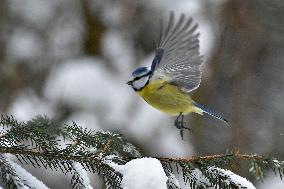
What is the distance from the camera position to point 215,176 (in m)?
1.54

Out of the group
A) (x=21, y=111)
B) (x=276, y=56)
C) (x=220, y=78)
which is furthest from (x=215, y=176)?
(x=276, y=56)

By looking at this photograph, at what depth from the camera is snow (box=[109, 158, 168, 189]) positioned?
1349 mm

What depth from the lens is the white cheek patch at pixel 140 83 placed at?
2.29m

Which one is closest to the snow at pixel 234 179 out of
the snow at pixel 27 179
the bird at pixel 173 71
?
the snow at pixel 27 179

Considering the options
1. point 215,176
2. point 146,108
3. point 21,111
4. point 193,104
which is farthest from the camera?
point 146,108

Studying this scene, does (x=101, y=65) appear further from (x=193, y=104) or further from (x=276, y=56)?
(x=193, y=104)

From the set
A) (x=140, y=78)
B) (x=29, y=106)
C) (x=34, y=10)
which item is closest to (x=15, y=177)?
(x=140, y=78)

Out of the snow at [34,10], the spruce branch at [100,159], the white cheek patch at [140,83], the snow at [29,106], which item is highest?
the snow at [34,10]

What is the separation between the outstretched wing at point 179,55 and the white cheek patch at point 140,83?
4 cm

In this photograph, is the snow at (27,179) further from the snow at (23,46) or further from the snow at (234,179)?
the snow at (23,46)

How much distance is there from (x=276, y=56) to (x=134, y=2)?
175 cm

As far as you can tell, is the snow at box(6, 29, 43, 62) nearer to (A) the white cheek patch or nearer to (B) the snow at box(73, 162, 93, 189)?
(A) the white cheek patch

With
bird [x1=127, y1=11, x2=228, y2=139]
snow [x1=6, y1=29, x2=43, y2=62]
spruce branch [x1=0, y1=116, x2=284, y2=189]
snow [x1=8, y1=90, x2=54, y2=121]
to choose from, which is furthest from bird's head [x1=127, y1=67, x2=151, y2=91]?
snow [x1=6, y1=29, x2=43, y2=62]

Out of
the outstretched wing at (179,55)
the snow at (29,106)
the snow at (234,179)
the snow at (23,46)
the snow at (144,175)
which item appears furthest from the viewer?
the snow at (23,46)
